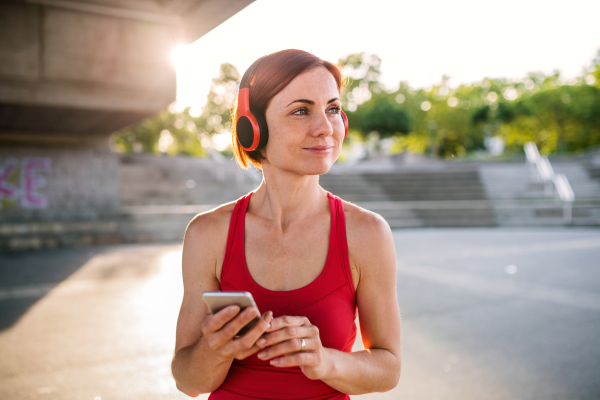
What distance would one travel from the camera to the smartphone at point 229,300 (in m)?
0.96

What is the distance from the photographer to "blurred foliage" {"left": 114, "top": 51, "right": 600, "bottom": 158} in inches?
1213

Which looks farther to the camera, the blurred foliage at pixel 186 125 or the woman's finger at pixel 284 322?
the blurred foliage at pixel 186 125

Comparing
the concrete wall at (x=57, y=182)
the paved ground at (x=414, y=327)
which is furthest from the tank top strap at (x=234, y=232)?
the concrete wall at (x=57, y=182)

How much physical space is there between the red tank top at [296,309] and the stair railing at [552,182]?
1614 cm

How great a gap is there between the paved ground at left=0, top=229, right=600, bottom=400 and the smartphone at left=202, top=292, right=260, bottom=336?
2.41 m

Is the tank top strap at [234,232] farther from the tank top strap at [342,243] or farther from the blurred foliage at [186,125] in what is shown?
the blurred foliage at [186,125]

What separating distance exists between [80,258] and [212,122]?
26.8m

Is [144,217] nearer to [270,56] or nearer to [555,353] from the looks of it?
[555,353]

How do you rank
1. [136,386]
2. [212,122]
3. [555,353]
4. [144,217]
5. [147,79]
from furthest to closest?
1. [212,122]
2. [144,217]
3. [147,79]
4. [555,353]
5. [136,386]

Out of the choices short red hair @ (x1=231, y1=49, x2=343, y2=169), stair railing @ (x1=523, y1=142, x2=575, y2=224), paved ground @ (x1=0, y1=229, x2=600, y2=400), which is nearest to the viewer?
short red hair @ (x1=231, y1=49, x2=343, y2=169)

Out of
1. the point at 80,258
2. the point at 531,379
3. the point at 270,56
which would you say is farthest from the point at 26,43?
the point at 531,379

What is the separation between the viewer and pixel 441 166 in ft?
74.2

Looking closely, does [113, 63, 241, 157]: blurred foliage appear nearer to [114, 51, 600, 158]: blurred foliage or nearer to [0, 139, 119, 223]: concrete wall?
[114, 51, 600, 158]: blurred foliage

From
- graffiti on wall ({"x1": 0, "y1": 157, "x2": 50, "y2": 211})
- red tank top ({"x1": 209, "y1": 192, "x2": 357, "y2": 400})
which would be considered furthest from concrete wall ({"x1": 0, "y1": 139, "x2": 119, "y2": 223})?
red tank top ({"x1": 209, "y1": 192, "x2": 357, "y2": 400})
